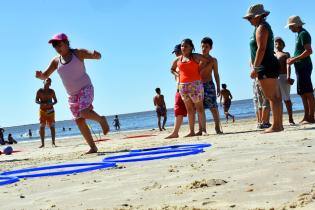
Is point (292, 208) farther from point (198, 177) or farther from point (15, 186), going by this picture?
point (15, 186)

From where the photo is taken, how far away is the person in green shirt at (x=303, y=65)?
903cm

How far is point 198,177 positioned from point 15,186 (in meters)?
1.73

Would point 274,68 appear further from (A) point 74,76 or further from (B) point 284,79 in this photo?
(A) point 74,76

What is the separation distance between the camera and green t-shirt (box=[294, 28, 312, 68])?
8.99 metres

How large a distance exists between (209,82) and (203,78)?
13 centimetres

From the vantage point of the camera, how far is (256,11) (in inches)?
293

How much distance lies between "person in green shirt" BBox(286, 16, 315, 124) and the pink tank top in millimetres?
3916

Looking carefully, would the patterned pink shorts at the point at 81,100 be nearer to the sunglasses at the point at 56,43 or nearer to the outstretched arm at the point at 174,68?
the sunglasses at the point at 56,43

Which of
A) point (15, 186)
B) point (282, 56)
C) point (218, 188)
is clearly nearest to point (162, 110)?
point (282, 56)

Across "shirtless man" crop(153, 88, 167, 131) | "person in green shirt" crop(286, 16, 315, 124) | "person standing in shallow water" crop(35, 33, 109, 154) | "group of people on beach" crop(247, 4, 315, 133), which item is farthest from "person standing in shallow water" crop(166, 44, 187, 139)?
"shirtless man" crop(153, 88, 167, 131)

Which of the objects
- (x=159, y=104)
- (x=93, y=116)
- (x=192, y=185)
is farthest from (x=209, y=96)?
(x=159, y=104)

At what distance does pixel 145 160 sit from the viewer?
562 cm

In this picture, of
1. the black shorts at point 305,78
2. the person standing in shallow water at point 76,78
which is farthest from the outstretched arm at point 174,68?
the person standing in shallow water at point 76,78

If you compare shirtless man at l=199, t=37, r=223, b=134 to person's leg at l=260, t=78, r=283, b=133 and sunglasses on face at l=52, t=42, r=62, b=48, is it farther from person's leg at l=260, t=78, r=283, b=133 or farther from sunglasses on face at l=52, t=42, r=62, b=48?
sunglasses on face at l=52, t=42, r=62, b=48
